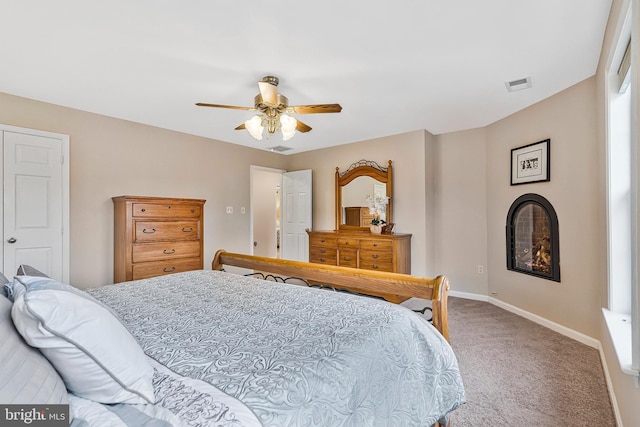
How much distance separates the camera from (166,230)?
12.0 feet

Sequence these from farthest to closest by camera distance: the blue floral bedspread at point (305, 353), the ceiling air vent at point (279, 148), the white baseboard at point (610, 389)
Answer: the ceiling air vent at point (279, 148) < the white baseboard at point (610, 389) < the blue floral bedspread at point (305, 353)

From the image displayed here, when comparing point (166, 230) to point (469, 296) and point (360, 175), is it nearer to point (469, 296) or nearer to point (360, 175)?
point (360, 175)

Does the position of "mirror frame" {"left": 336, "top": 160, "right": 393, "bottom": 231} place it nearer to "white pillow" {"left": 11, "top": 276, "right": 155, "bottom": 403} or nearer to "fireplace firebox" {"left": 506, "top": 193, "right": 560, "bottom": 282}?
"fireplace firebox" {"left": 506, "top": 193, "right": 560, "bottom": 282}

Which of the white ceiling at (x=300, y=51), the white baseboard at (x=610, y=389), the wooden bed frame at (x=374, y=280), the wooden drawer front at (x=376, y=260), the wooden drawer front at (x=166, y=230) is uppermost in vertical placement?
the white ceiling at (x=300, y=51)

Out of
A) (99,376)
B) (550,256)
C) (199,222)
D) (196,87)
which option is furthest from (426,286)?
(199,222)

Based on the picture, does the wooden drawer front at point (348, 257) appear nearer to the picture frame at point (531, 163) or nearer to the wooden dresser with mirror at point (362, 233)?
the wooden dresser with mirror at point (362, 233)

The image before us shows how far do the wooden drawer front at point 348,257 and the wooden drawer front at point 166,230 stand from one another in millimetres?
2029

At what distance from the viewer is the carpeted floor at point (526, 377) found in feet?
5.97

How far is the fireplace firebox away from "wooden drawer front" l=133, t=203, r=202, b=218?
398 centimetres

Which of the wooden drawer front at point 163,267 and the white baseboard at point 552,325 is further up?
the wooden drawer front at point 163,267

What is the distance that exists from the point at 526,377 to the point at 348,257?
2575 millimetres

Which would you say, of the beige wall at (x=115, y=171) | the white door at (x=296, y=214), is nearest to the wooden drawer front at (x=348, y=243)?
the white door at (x=296, y=214)

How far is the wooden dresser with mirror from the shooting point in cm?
419

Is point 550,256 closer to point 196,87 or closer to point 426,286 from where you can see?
point 426,286
